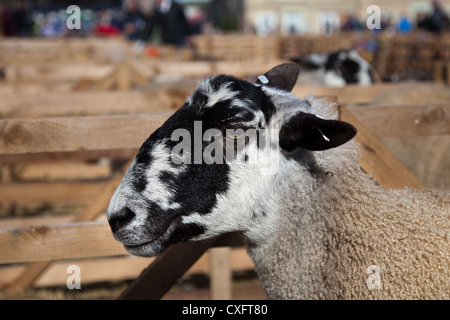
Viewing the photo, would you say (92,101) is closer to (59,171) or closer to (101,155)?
(101,155)

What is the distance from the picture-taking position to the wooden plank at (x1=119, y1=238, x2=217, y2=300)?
2.79 m

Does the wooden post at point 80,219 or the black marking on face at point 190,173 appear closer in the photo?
the black marking on face at point 190,173

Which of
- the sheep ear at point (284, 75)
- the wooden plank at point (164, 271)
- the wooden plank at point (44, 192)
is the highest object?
the sheep ear at point (284, 75)

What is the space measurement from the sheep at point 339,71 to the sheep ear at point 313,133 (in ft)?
15.7

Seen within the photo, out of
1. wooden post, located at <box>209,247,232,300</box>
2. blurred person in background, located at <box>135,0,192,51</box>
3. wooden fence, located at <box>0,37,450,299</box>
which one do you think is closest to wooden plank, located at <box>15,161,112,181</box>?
wooden fence, located at <box>0,37,450,299</box>

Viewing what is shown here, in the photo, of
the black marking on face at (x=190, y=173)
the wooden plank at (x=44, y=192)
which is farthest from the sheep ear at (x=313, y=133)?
the wooden plank at (x=44, y=192)

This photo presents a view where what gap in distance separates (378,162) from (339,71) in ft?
15.0

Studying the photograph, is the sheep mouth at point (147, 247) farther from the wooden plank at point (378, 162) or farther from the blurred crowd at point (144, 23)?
the blurred crowd at point (144, 23)

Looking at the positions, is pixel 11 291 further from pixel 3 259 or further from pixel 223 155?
pixel 223 155

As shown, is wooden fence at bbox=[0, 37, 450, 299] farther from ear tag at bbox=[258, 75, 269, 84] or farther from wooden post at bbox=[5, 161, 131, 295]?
ear tag at bbox=[258, 75, 269, 84]

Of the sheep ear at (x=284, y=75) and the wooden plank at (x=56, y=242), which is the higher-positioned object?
the sheep ear at (x=284, y=75)

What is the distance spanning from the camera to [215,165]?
89.7 inches

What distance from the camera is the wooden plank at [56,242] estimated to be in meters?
2.65

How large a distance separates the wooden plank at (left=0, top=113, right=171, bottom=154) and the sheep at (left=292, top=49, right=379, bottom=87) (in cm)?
445
